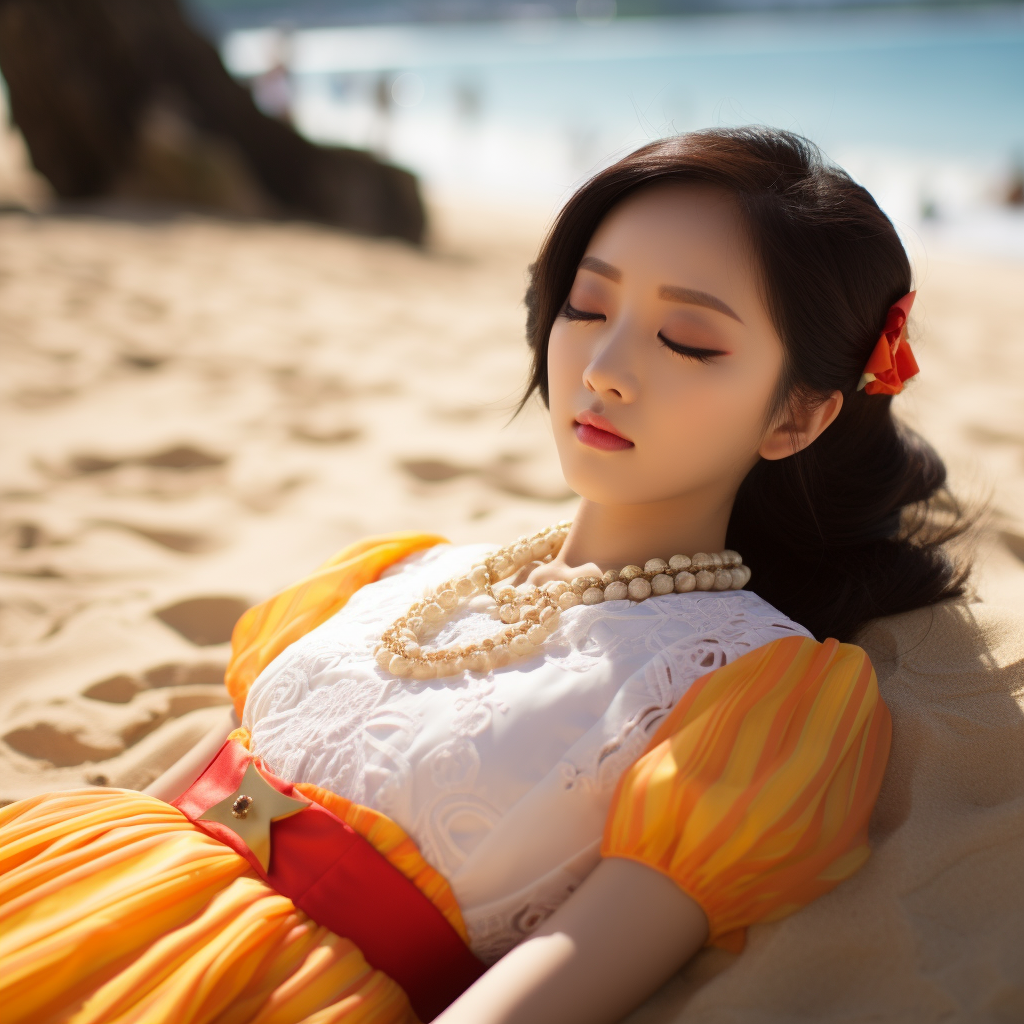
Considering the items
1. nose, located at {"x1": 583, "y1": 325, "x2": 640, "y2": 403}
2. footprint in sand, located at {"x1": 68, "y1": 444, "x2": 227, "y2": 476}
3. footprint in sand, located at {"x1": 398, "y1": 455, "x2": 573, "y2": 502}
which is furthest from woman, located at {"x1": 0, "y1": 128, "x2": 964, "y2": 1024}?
footprint in sand, located at {"x1": 68, "y1": 444, "x2": 227, "y2": 476}

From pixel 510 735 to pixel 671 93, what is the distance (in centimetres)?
3746

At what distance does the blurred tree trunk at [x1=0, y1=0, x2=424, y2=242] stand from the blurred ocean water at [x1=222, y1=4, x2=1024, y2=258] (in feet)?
2.56

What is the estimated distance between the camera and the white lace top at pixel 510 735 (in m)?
1.35

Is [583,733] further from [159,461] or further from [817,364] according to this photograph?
[159,461]

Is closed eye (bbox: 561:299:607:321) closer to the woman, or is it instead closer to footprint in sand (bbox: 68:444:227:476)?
the woman

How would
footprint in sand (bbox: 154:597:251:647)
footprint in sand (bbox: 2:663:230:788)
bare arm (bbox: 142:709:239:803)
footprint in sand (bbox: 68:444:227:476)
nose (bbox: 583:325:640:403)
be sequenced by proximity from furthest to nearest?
footprint in sand (bbox: 68:444:227:476), footprint in sand (bbox: 154:597:251:647), footprint in sand (bbox: 2:663:230:788), bare arm (bbox: 142:709:239:803), nose (bbox: 583:325:640:403)

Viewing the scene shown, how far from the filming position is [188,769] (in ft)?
6.10

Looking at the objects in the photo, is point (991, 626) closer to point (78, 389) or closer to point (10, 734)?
point (10, 734)

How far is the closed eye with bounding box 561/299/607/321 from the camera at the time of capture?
1.62m

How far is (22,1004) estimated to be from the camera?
1223 mm

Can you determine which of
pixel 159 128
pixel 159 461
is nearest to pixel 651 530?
pixel 159 461

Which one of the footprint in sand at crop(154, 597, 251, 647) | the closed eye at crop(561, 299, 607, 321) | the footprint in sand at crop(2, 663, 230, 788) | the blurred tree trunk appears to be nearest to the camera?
the closed eye at crop(561, 299, 607, 321)

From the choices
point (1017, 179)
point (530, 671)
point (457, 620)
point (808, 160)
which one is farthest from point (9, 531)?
point (1017, 179)

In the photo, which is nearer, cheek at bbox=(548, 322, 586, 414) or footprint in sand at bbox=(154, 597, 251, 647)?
cheek at bbox=(548, 322, 586, 414)
